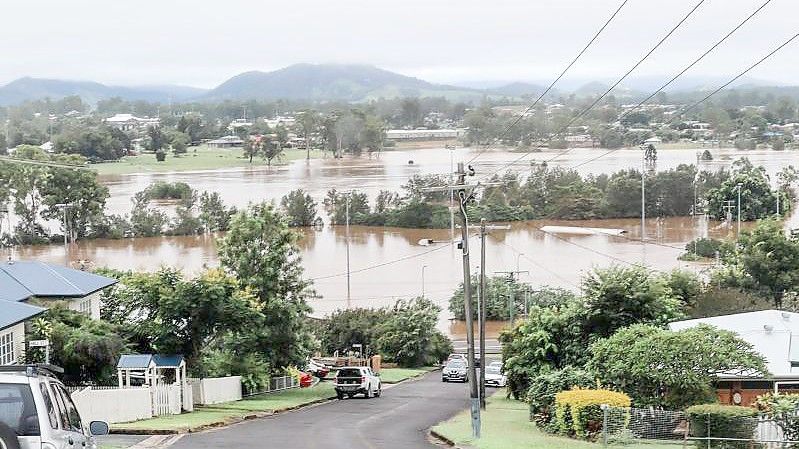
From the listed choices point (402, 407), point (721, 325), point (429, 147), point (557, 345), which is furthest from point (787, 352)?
point (429, 147)

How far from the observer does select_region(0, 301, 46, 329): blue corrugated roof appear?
115 feet

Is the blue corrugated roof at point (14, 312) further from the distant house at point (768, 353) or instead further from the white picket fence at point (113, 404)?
the distant house at point (768, 353)

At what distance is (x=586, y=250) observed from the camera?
112m

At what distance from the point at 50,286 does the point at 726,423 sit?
90.1 feet

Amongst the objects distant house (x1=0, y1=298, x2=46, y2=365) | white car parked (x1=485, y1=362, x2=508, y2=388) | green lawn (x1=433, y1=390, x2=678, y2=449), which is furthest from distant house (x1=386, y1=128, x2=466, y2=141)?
distant house (x1=0, y1=298, x2=46, y2=365)

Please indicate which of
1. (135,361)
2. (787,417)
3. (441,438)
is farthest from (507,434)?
(135,361)

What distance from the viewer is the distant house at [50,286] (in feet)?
140

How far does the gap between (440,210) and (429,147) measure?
176 ft

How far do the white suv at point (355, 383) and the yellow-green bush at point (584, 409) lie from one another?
19.8m

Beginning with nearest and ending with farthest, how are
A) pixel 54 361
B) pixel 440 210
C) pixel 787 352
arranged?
pixel 787 352
pixel 54 361
pixel 440 210

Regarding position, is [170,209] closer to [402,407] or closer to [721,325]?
[402,407]

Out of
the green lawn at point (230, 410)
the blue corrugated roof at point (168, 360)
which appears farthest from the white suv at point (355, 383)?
the blue corrugated roof at point (168, 360)

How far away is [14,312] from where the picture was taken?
36.1 metres

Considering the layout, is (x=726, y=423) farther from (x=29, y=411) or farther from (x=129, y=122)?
(x=129, y=122)
